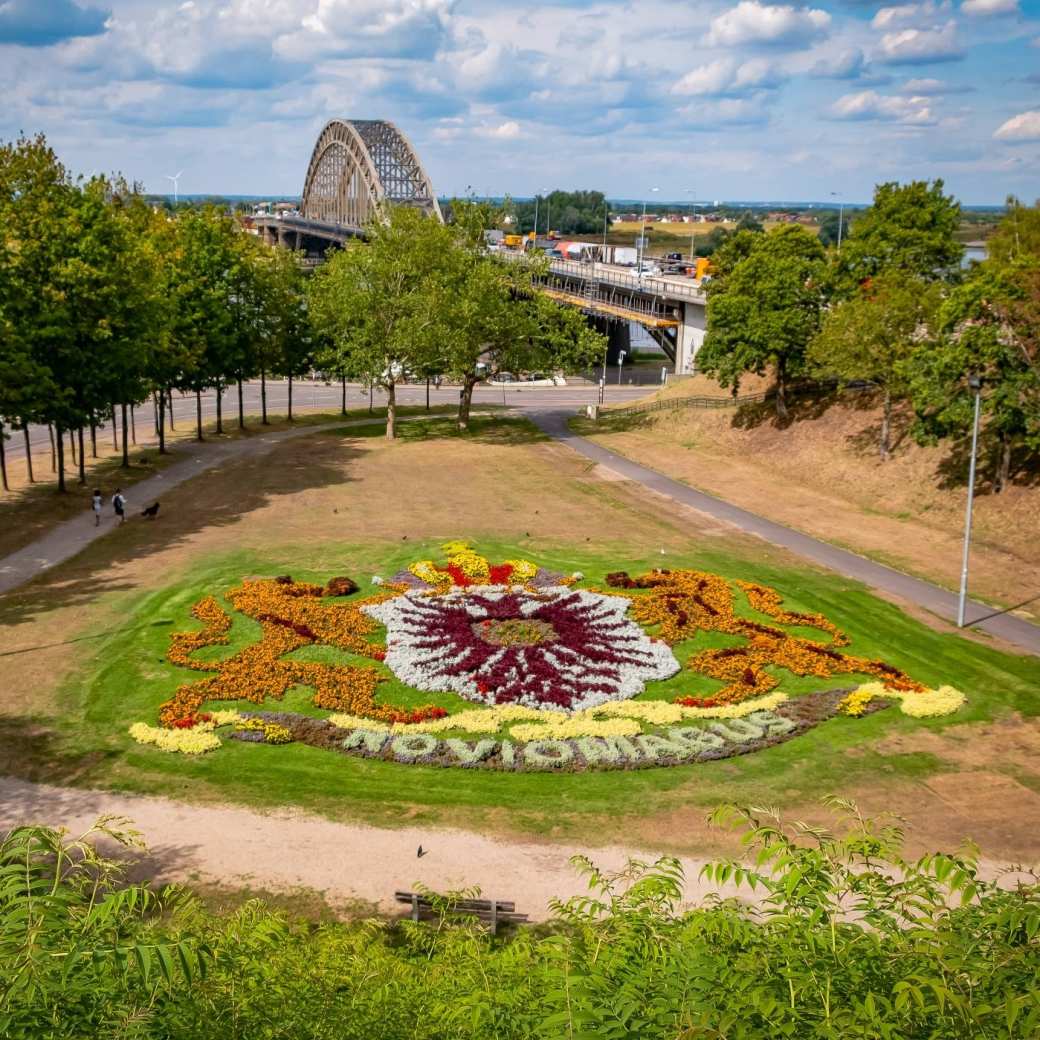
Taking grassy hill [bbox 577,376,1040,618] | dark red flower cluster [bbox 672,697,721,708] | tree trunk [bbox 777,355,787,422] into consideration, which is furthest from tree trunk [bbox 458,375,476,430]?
dark red flower cluster [bbox 672,697,721,708]

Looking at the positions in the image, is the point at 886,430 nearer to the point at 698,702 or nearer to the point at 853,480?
the point at 853,480

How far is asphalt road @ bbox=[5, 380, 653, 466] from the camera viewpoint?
9569 centimetres

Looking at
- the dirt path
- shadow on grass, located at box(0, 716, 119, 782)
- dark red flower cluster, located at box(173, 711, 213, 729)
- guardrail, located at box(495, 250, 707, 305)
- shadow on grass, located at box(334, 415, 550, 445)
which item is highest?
guardrail, located at box(495, 250, 707, 305)

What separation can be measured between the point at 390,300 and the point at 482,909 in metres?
63.1

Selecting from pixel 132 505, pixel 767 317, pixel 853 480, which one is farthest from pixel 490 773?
pixel 767 317

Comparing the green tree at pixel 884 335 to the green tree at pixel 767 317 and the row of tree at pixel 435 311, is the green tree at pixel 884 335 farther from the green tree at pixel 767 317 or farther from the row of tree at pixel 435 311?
the row of tree at pixel 435 311

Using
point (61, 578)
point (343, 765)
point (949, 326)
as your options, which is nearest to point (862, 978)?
point (343, 765)

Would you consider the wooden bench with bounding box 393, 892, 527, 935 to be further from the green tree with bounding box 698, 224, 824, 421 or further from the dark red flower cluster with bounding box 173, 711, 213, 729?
the green tree with bounding box 698, 224, 824, 421

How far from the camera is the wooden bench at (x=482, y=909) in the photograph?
21172 millimetres

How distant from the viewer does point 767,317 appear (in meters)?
75.4

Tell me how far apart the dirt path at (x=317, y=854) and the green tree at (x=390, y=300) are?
2154 inches

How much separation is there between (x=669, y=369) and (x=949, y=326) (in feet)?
296

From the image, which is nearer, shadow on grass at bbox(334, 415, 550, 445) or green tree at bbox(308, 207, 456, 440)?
green tree at bbox(308, 207, 456, 440)

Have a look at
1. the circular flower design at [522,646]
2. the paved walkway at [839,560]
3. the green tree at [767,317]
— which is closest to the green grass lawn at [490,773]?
the circular flower design at [522,646]
